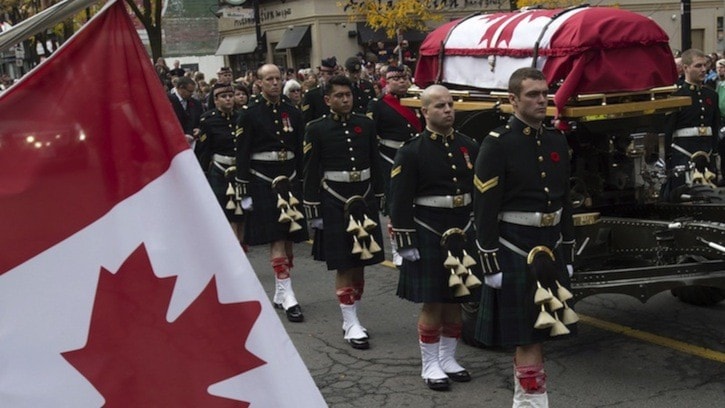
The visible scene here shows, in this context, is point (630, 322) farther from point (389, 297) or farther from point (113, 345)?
point (113, 345)

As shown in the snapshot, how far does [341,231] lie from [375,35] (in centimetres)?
2876

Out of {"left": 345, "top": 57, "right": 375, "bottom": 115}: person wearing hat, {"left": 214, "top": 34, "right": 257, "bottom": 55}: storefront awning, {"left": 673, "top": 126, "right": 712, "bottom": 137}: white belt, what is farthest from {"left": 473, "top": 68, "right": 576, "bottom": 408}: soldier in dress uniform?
{"left": 214, "top": 34, "right": 257, "bottom": 55}: storefront awning

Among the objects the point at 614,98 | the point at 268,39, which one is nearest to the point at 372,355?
the point at 614,98

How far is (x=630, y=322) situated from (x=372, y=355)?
6.48 ft

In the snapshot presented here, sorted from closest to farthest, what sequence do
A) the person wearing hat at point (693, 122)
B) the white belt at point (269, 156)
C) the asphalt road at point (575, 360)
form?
the asphalt road at point (575, 360) < the white belt at point (269, 156) < the person wearing hat at point (693, 122)

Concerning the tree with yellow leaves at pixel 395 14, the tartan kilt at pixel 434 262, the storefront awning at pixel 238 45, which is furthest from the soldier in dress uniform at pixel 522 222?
the storefront awning at pixel 238 45

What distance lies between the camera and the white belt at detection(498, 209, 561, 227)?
16.1 ft

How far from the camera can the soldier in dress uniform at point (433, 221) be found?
5859 millimetres

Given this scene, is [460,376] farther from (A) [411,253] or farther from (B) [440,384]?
(A) [411,253]

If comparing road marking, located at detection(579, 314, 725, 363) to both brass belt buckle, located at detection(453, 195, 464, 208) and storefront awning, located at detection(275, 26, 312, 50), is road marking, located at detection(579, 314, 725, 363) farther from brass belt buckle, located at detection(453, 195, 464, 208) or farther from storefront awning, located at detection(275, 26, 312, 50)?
storefront awning, located at detection(275, 26, 312, 50)

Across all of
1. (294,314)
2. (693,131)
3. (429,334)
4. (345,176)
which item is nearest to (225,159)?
(294,314)

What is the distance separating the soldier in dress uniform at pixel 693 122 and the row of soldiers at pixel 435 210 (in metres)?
2.48

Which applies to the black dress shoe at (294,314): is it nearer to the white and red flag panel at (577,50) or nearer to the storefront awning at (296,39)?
the white and red flag panel at (577,50)

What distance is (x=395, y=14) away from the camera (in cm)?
3222
